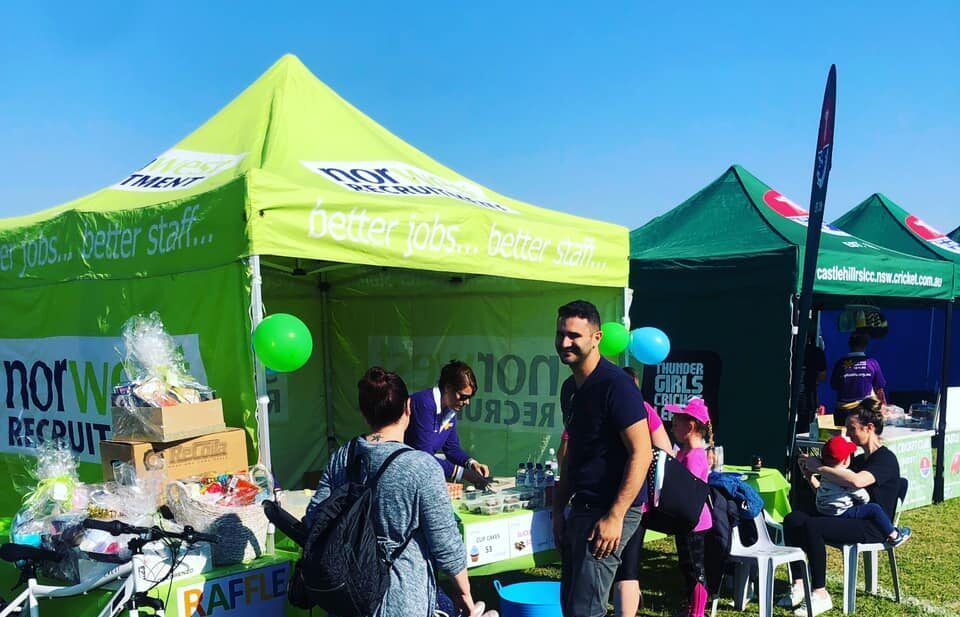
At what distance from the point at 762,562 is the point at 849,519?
2.10 ft

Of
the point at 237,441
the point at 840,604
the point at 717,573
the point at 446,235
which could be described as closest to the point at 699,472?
the point at 717,573

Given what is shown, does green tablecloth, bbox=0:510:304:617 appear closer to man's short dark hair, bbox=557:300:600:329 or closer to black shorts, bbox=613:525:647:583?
black shorts, bbox=613:525:647:583

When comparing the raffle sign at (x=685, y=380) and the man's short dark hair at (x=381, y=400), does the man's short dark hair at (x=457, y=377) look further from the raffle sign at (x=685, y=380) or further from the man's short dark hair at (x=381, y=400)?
the raffle sign at (x=685, y=380)

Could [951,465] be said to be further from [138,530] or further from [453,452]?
[138,530]

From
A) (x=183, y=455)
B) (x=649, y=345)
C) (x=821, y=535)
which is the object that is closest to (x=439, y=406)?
(x=183, y=455)

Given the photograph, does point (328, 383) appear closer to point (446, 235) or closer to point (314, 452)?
point (314, 452)

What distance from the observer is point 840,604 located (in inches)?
187

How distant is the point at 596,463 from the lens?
296cm

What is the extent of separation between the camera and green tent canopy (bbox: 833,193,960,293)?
9797mm

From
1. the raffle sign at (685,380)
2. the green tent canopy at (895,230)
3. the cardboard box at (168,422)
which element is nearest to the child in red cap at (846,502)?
the raffle sign at (685,380)

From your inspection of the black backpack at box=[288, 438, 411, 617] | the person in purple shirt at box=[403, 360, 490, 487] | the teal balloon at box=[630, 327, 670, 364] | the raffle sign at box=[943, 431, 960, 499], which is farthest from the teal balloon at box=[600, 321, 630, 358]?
the raffle sign at box=[943, 431, 960, 499]

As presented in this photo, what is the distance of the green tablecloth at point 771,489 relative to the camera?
5.31 m

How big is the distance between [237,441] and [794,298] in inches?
186

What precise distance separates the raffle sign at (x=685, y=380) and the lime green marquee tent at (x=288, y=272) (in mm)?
1940
